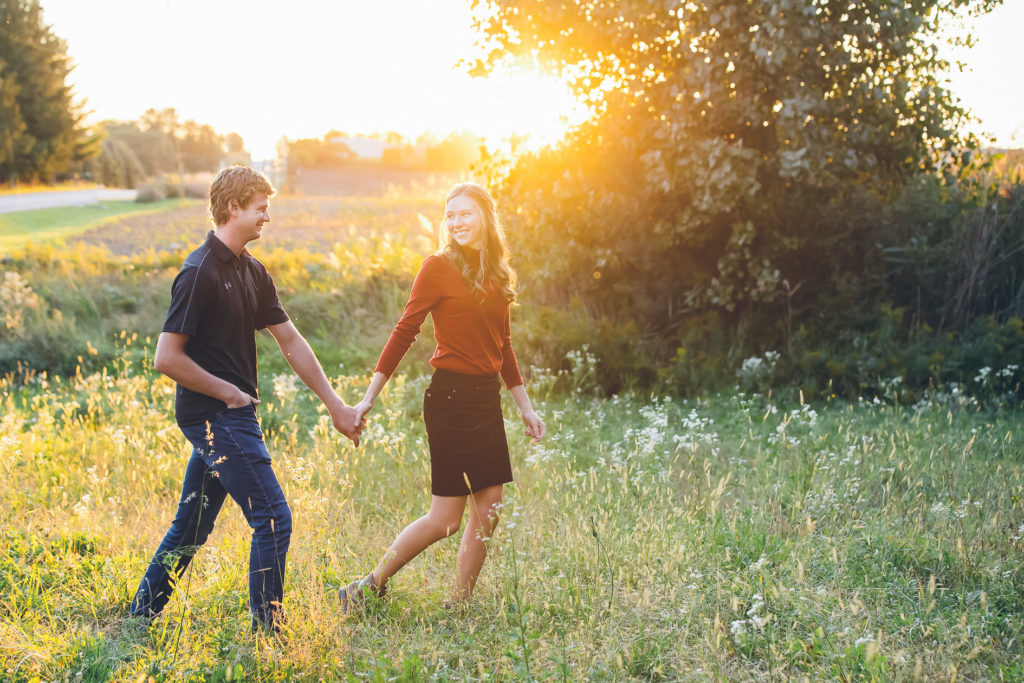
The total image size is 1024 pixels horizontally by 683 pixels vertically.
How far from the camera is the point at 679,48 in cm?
815

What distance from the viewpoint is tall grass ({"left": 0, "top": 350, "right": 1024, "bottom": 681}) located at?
125 inches

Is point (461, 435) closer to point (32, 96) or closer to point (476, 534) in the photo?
point (476, 534)

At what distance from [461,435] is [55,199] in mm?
37207

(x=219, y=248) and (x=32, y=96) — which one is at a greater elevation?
(x=32, y=96)

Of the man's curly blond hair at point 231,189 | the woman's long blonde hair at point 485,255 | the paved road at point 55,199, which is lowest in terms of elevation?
the woman's long blonde hair at point 485,255

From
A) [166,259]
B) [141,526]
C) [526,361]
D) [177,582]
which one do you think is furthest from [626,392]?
[166,259]

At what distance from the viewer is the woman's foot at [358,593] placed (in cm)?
357

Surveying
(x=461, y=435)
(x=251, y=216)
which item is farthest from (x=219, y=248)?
(x=461, y=435)

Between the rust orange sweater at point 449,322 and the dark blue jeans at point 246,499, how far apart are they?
0.65 metres

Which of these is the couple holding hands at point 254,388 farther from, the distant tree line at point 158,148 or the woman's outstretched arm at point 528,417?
the distant tree line at point 158,148

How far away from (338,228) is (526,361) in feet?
Result: 42.7

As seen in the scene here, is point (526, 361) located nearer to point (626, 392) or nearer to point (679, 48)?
point (626, 392)

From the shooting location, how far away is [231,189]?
3381 mm

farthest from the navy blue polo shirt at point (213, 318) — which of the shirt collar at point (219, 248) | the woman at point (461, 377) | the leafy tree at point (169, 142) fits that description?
the leafy tree at point (169, 142)
